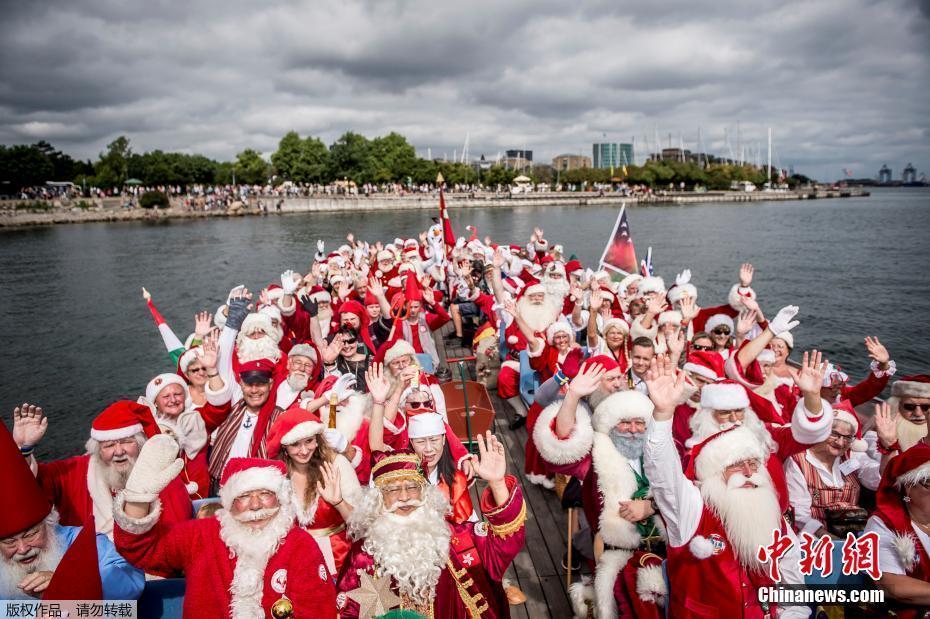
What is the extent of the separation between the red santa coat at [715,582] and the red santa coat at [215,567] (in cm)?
168

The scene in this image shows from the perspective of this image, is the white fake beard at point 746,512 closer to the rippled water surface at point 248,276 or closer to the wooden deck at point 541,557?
the wooden deck at point 541,557

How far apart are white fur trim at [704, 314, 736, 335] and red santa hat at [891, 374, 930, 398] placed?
2.16 metres

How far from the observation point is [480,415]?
5969mm

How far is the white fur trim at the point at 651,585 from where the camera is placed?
112 inches

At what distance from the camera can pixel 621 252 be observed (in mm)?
11125

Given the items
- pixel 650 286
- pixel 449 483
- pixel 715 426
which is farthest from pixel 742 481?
pixel 650 286

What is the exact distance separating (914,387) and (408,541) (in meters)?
3.79

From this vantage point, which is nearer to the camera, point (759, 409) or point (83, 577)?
point (83, 577)

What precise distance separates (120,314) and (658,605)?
79.9 ft

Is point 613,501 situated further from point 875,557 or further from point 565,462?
point 875,557

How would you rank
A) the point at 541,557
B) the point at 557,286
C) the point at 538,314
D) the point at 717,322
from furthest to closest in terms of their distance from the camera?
the point at 557,286
the point at 538,314
the point at 717,322
the point at 541,557

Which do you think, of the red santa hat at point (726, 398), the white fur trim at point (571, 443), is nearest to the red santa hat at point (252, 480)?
the white fur trim at point (571, 443)

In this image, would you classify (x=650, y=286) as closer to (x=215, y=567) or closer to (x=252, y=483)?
(x=252, y=483)

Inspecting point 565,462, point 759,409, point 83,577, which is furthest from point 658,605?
point 83,577
